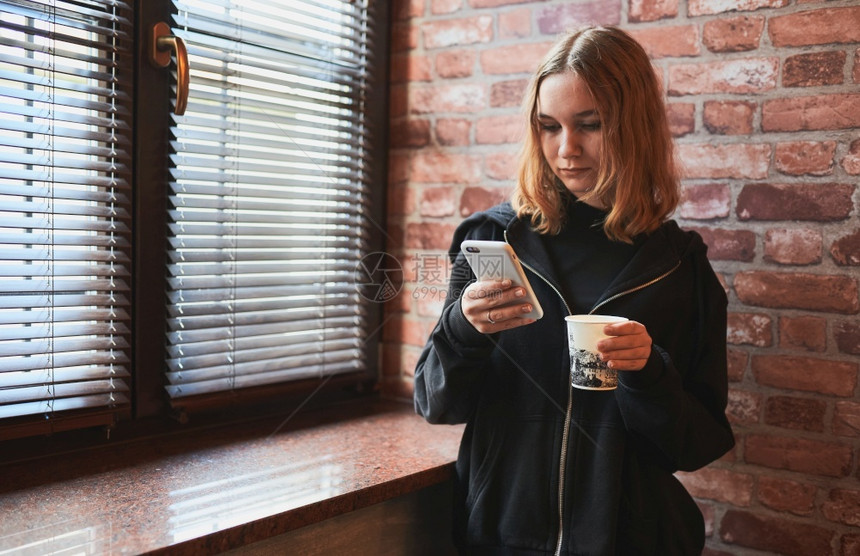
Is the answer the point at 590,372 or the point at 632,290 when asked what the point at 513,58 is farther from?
the point at 590,372

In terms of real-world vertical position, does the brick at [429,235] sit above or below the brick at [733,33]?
below

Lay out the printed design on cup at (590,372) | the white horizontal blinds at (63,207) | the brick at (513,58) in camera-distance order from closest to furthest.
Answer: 1. the printed design on cup at (590,372)
2. the white horizontal blinds at (63,207)
3. the brick at (513,58)

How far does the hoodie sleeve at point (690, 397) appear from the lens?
4.23ft

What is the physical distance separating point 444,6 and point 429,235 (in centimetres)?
60

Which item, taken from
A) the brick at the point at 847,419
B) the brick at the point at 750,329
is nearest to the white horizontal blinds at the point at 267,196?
the brick at the point at 750,329

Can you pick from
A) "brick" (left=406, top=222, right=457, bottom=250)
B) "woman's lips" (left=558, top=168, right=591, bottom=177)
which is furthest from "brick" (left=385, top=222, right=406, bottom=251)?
"woman's lips" (left=558, top=168, right=591, bottom=177)

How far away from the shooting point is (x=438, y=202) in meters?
2.04

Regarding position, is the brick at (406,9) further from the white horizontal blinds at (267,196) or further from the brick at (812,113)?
the brick at (812,113)

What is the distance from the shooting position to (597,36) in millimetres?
1438

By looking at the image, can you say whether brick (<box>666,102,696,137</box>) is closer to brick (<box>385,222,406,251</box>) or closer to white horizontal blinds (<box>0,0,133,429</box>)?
brick (<box>385,222,406,251</box>)

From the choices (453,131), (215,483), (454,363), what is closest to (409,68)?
(453,131)

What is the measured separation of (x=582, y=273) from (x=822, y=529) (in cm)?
72

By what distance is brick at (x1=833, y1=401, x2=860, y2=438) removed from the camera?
59.0 inches

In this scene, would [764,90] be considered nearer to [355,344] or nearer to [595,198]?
[595,198]
